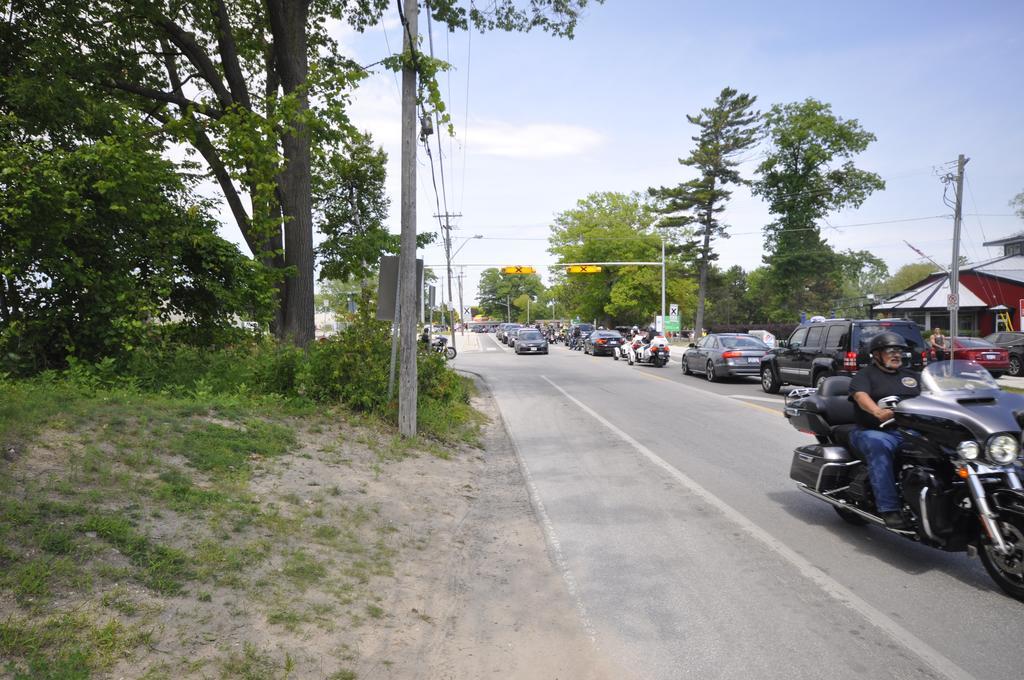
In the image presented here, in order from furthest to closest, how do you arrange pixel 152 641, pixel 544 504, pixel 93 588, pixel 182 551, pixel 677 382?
pixel 677 382, pixel 544 504, pixel 182 551, pixel 93 588, pixel 152 641

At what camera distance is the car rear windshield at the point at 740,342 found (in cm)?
2150

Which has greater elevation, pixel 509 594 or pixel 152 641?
pixel 152 641

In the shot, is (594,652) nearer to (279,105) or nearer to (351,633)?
(351,633)

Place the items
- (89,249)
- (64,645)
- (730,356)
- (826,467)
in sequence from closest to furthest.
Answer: (64,645) → (826,467) → (89,249) → (730,356)

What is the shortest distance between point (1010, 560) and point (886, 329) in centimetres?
1076

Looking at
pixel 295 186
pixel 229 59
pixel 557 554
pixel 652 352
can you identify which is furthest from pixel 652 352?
pixel 557 554

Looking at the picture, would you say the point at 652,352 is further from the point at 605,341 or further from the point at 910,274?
the point at 910,274

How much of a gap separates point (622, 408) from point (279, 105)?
378 inches

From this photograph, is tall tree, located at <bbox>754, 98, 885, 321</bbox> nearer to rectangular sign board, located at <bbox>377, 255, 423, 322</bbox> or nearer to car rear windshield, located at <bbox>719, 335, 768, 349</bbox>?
car rear windshield, located at <bbox>719, 335, 768, 349</bbox>

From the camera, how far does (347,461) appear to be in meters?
7.39

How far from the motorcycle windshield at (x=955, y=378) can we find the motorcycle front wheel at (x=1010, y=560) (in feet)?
3.31

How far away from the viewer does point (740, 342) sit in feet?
71.6

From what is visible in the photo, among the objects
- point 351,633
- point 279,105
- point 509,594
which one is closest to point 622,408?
point 279,105

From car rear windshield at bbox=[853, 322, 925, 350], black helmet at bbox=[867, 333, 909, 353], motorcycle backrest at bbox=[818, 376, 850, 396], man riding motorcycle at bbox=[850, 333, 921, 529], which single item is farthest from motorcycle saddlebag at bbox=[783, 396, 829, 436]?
car rear windshield at bbox=[853, 322, 925, 350]
